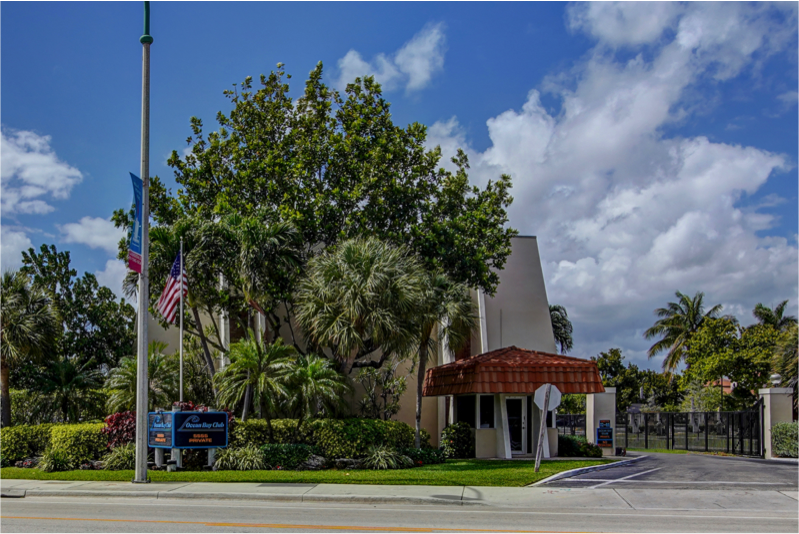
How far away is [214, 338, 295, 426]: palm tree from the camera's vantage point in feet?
66.5

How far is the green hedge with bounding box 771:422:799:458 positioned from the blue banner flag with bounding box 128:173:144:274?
21.3 metres

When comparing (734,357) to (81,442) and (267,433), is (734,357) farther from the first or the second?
(81,442)

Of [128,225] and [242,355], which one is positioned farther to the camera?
[128,225]

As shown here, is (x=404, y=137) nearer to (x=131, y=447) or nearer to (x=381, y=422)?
(x=381, y=422)

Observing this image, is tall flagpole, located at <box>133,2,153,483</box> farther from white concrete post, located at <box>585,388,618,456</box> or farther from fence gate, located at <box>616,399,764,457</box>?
fence gate, located at <box>616,399,764,457</box>

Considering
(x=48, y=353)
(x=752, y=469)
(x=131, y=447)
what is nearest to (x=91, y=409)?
(x=48, y=353)

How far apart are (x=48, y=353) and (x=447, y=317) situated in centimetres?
1348

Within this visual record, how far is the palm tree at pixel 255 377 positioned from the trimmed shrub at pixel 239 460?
120cm

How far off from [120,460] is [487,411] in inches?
468

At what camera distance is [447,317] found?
2361 cm

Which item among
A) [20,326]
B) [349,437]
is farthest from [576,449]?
[20,326]

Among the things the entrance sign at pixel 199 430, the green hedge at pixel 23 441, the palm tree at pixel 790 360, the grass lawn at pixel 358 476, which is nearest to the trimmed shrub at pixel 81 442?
the grass lawn at pixel 358 476

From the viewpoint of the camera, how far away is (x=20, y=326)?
22.4 m

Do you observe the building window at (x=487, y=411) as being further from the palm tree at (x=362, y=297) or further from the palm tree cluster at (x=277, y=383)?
the palm tree cluster at (x=277, y=383)
